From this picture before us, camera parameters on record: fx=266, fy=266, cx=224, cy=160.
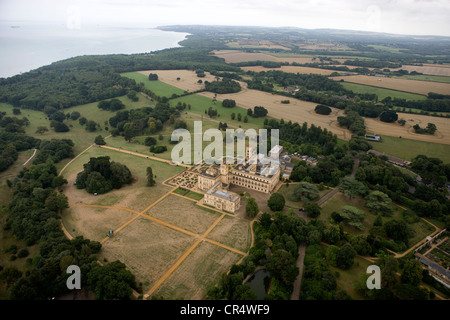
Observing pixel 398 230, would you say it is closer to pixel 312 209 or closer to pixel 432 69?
pixel 312 209

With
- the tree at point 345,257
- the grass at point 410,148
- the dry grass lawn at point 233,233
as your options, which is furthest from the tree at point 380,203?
the grass at point 410,148

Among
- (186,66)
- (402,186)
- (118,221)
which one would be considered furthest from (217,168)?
(186,66)

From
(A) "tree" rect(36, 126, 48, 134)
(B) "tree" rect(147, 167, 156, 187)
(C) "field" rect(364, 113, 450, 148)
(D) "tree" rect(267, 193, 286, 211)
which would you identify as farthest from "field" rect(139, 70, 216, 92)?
(D) "tree" rect(267, 193, 286, 211)

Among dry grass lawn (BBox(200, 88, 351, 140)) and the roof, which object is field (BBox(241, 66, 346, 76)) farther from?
the roof

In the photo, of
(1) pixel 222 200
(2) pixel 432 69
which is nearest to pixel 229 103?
(1) pixel 222 200

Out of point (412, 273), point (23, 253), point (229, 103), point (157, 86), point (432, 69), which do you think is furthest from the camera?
point (432, 69)
